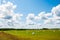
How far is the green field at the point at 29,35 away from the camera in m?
3.17

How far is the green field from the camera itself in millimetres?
3171

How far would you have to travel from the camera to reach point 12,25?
326cm

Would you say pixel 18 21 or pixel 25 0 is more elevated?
pixel 25 0

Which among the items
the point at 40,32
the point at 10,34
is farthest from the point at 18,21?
the point at 40,32

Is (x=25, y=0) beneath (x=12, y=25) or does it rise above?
above

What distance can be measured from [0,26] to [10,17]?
299 mm

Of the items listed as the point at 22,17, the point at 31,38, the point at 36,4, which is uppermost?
the point at 36,4

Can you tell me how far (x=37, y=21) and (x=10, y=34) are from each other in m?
0.68

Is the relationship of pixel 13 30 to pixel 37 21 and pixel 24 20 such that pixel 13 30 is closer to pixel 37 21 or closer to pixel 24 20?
pixel 24 20

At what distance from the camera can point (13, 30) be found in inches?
128

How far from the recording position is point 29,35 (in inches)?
127

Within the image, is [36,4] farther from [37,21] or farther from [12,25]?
[12,25]

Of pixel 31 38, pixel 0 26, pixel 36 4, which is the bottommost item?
pixel 31 38

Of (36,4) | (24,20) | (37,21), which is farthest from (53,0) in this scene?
(24,20)
